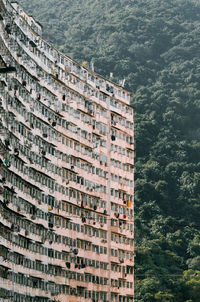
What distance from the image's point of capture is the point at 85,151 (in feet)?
380

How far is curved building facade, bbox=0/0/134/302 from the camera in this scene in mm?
90750

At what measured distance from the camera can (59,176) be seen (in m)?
108

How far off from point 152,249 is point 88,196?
63441 millimetres

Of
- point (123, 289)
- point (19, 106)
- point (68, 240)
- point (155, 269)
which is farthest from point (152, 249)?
Result: point (19, 106)

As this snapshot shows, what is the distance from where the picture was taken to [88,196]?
11488cm

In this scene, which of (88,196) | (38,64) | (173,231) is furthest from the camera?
(173,231)

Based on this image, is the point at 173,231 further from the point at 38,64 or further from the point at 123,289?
the point at 38,64

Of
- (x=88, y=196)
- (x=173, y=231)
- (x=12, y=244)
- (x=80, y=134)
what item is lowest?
(x=12, y=244)

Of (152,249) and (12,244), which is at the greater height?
(152,249)

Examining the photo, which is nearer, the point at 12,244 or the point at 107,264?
the point at 12,244

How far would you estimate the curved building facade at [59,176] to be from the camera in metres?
90.8

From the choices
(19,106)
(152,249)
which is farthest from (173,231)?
(19,106)

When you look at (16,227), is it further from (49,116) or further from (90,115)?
(90,115)

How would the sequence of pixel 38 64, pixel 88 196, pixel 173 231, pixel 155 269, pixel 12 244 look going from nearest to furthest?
pixel 12 244 < pixel 38 64 < pixel 88 196 < pixel 155 269 < pixel 173 231
